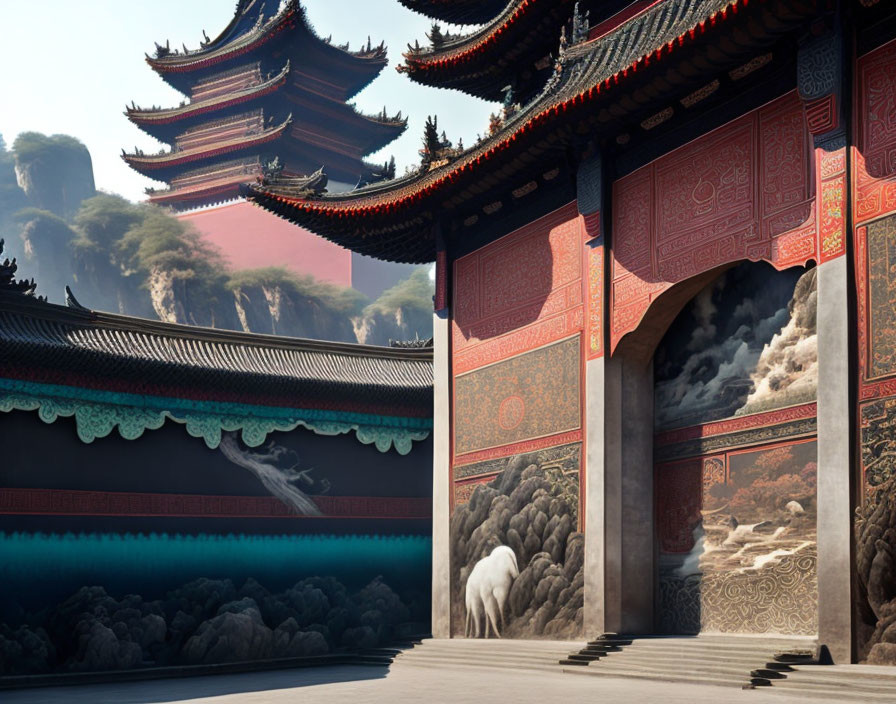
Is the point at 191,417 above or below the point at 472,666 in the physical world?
above

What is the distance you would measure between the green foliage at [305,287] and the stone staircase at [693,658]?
31.3 metres

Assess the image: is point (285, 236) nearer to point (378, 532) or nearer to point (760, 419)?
point (378, 532)

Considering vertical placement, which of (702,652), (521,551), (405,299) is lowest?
(702,652)

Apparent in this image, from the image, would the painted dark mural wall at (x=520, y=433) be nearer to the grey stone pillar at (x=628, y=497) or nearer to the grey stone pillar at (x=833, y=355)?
the grey stone pillar at (x=628, y=497)

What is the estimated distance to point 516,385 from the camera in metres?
13.9

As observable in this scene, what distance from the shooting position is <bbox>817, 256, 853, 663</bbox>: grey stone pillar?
8.94 m

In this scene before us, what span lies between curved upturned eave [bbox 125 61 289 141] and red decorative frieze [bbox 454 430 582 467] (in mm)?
26400

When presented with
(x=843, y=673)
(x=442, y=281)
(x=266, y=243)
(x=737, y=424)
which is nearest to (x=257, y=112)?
(x=266, y=243)

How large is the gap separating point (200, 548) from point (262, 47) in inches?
1072

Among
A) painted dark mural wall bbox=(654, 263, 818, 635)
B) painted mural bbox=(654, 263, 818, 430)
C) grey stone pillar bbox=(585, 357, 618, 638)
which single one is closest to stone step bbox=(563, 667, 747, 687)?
grey stone pillar bbox=(585, 357, 618, 638)

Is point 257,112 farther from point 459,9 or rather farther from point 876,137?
point 876,137

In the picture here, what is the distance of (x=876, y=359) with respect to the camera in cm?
895

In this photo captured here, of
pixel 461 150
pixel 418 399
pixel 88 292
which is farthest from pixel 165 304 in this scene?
pixel 461 150

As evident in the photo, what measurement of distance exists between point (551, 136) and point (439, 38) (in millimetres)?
4975
